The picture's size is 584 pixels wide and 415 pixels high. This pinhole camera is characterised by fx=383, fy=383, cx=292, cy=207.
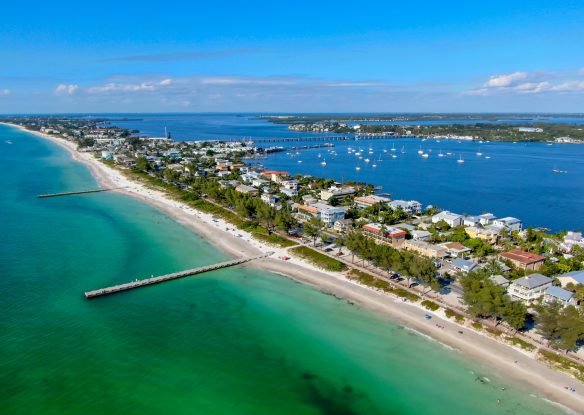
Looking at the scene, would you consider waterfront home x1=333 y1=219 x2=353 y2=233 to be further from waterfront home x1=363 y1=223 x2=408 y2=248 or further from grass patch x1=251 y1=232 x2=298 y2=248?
grass patch x1=251 y1=232 x2=298 y2=248

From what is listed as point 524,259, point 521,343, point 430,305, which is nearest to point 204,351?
point 430,305

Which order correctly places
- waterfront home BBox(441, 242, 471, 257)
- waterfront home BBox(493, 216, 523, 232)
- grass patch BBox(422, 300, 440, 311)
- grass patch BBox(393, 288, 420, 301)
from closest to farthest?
grass patch BBox(422, 300, 440, 311) → grass patch BBox(393, 288, 420, 301) → waterfront home BBox(441, 242, 471, 257) → waterfront home BBox(493, 216, 523, 232)

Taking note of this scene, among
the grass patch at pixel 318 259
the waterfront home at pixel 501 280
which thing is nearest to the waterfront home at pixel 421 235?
the grass patch at pixel 318 259

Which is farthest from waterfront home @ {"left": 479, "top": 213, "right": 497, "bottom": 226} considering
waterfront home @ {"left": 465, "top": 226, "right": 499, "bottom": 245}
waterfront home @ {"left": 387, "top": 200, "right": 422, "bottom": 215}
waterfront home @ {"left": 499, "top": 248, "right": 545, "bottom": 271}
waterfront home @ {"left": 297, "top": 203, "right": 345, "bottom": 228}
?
waterfront home @ {"left": 297, "top": 203, "right": 345, "bottom": 228}

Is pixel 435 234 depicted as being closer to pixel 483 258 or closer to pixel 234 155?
pixel 483 258

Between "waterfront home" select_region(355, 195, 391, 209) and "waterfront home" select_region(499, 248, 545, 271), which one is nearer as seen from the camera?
"waterfront home" select_region(499, 248, 545, 271)

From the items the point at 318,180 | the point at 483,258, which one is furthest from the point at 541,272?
the point at 318,180

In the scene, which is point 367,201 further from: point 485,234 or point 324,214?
point 485,234
